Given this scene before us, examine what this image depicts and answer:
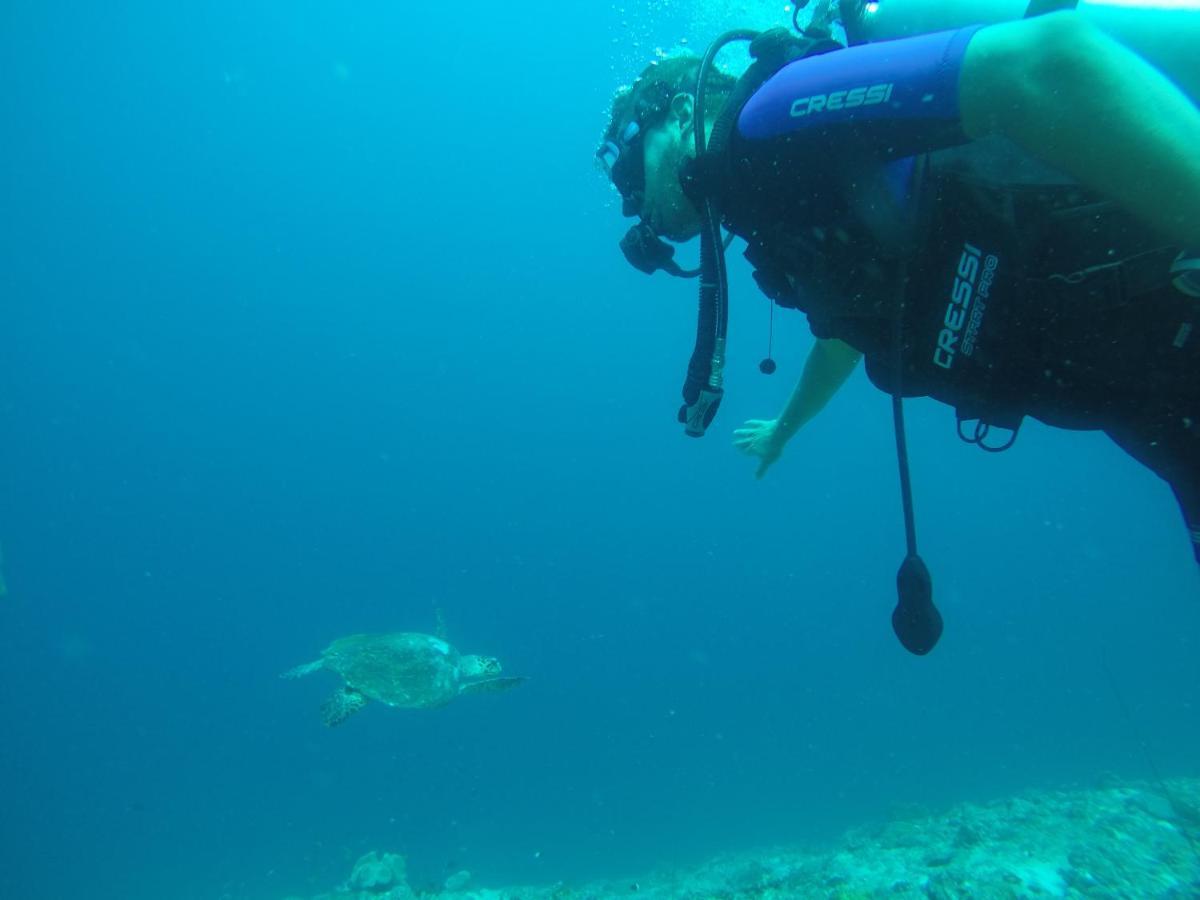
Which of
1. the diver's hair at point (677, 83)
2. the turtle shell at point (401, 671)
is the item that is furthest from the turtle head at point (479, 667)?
the diver's hair at point (677, 83)

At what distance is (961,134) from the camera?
5.23 feet

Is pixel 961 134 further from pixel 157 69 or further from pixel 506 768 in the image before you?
pixel 157 69

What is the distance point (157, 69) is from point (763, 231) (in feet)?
312

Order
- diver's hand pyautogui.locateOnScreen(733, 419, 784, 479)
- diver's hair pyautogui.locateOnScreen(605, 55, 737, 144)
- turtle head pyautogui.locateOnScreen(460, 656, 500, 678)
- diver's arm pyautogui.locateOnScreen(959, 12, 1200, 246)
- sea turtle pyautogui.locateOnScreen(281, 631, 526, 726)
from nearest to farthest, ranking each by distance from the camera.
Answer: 1. diver's arm pyautogui.locateOnScreen(959, 12, 1200, 246)
2. diver's hair pyautogui.locateOnScreen(605, 55, 737, 144)
3. diver's hand pyautogui.locateOnScreen(733, 419, 784, 479)
4. sea turtle pyautogui.locateOnScreen(281, 631, 526, 726)
5. turtle head pyautogui.locateOnScreen(460, 656, 500, 678)

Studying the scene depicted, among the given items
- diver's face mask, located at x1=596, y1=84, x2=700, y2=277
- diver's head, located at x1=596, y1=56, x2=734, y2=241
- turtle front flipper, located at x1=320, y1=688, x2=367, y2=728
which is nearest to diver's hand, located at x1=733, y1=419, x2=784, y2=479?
diver's face mask, located at x1=596, y1=84, x2=700, y2=277

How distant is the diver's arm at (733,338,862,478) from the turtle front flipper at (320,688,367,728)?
23.2 feet

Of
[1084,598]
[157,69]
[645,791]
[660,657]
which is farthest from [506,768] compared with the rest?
[1084,598]

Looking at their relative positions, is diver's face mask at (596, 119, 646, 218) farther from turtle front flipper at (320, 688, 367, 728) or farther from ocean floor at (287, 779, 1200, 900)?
turtle front flipper at (320, 688, 367, 728)

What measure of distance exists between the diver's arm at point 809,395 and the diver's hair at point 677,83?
46.6 inches

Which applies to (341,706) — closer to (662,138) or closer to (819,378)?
(819,378)

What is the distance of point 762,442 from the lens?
3947 mm

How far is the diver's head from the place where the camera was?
2551mm

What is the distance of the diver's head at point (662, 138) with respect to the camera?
100 inches

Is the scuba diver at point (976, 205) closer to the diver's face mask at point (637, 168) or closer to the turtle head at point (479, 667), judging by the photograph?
the diver's face mask at point (637, 168)
